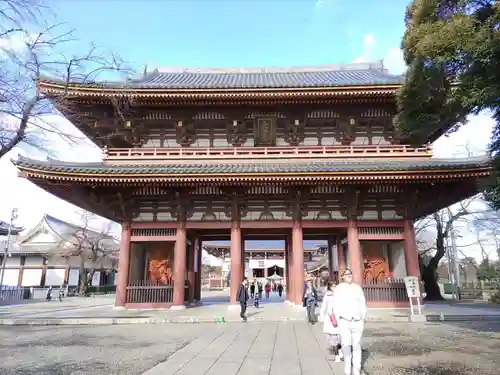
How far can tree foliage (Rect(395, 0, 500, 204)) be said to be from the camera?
8297 mm

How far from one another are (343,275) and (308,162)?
446 inches

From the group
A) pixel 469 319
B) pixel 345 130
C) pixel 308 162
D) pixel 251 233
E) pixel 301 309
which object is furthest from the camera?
pixel 251 233

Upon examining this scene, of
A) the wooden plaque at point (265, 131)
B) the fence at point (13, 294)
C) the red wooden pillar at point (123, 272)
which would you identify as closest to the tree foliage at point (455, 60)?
the wooden plaque at point (265, 131)

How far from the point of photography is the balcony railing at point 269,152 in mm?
17078

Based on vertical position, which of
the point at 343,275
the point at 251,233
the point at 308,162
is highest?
the point at 308,162

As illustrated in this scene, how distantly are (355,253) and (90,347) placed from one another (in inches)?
456

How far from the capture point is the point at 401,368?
655cm

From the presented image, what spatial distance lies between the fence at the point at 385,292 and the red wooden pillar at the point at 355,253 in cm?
65

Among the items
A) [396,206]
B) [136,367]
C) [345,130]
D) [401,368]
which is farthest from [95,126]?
[401,368]

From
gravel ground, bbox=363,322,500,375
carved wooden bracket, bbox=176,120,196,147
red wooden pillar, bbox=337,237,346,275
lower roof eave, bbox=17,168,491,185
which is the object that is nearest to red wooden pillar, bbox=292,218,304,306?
lower roof eave, bbox=17,168,491,185

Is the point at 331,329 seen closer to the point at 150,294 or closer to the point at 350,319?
the point at 350,319

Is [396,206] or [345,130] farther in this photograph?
[345,130]

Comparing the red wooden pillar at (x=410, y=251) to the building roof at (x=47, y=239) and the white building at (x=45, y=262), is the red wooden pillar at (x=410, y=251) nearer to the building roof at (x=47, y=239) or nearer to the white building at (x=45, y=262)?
the white building at (x=45, y=262)

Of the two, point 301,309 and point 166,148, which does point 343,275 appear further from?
point 166,148
